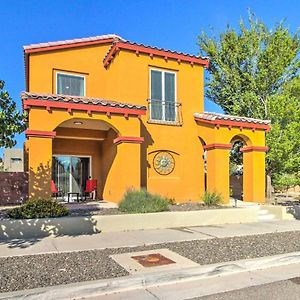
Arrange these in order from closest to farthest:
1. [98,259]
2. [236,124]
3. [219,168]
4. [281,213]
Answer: [98,259] < [281,213] < [219,168] < [236,124]

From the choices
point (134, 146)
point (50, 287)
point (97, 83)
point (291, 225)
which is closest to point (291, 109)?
point (291, 225)

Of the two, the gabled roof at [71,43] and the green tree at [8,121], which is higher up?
the gabled roof at [71,43]

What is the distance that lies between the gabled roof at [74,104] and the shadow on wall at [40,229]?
463 cm

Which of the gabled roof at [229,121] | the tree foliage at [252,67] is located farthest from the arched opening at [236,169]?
the gabled roof at [229,121]

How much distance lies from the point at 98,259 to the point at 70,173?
10571 millimetres

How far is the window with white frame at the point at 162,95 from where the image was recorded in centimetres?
1658

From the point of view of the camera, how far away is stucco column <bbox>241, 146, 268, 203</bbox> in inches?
670

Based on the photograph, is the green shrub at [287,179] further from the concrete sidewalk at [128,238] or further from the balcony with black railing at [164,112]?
the balcony with black railing at [164,112]

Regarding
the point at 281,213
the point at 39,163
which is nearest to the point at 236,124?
the point at 281,213

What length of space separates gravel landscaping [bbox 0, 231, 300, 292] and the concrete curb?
1.07ft

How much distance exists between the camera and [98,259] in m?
7.16

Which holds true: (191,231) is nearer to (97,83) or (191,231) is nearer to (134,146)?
(134,146)

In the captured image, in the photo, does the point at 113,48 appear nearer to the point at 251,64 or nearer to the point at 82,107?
the point at 82,107

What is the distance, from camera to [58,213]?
10414 mm
